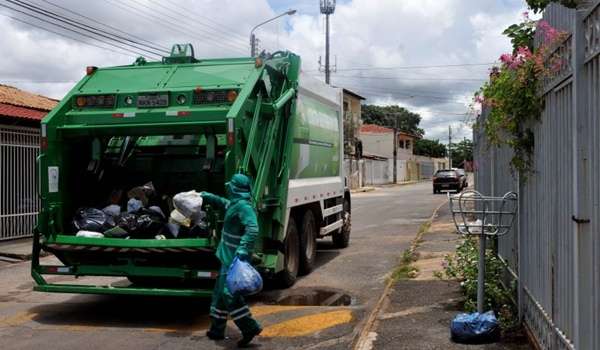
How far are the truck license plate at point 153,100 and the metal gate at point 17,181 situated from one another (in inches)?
309

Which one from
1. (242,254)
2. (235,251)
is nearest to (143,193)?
(235,251)

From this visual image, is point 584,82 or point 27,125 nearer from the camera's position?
point 584,82

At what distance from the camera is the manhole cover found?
8.12 meters

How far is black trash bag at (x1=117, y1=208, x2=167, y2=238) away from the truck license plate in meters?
1.30

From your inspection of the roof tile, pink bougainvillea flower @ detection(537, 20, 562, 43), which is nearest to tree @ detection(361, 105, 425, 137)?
the roof tile

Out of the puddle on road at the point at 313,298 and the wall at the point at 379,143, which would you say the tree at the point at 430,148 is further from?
the puddle on road at the point at 313,298

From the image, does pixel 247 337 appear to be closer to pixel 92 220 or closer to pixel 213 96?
pixel 92 220

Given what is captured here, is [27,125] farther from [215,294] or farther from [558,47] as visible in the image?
[558,47]

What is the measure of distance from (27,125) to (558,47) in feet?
43.6

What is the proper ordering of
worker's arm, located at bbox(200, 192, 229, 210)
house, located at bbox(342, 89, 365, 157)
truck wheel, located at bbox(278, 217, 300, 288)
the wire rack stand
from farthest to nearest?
house, located at bbox(342, 89, 365, 157) < truck wheel, located at bbox(278, 217, 300, 288) < worker's arm, located at bbox(200, 192, 229, 210) < the wire rack stand

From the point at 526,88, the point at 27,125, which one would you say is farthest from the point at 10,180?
the point at 526,88

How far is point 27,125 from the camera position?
49.1 ft

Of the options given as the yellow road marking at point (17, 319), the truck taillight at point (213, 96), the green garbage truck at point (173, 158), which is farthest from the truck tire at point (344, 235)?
the yellow road marking at point (17, 319)

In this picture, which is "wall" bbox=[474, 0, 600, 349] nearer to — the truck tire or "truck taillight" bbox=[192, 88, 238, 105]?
"truck taillight" bbox=[192, 88, 238, 105]
